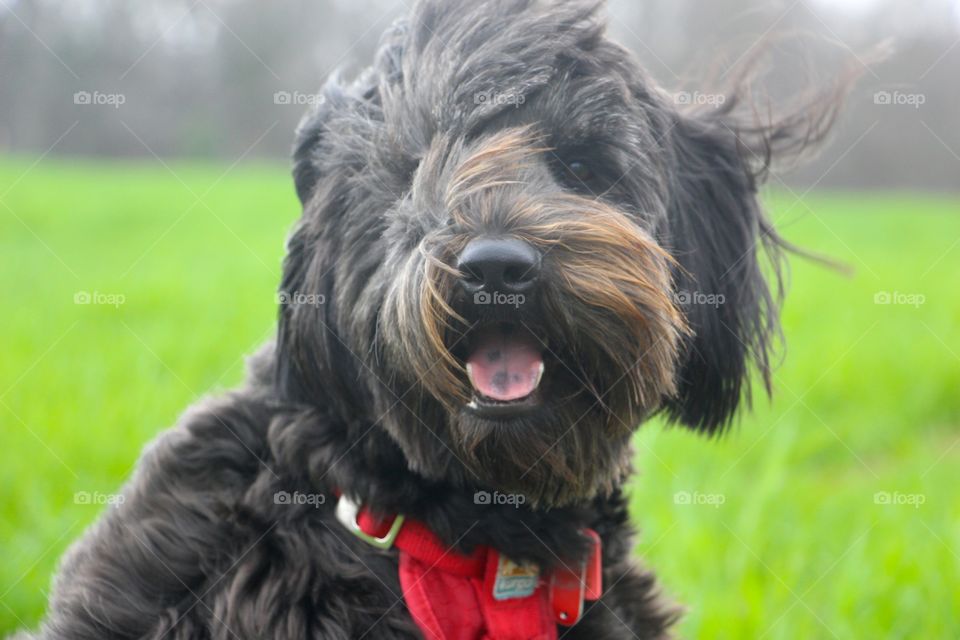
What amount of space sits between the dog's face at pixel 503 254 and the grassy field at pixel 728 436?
829mm

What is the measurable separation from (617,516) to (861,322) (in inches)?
298

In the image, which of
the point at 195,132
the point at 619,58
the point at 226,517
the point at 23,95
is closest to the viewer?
the point at 226,517

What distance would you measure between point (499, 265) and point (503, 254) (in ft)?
0.09

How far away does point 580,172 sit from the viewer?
2736mm

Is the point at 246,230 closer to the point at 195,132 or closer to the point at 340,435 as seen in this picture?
the point at 340,435

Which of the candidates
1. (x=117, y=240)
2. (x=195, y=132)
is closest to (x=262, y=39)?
(x=195, y=132)

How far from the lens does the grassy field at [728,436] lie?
408 centimetres

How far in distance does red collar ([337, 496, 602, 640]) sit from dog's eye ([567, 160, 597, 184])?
107 cm

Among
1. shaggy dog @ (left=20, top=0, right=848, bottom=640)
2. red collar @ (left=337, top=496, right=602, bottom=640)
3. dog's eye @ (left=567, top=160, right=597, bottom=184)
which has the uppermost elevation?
dog's eye @ (left=567, top=160, right=597, bottom=184)

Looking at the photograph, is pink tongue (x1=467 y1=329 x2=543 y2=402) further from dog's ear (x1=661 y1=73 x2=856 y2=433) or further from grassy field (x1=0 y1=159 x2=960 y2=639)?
grassy field (x1=0 y1=159 x2=960 y2=639)

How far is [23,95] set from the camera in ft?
107

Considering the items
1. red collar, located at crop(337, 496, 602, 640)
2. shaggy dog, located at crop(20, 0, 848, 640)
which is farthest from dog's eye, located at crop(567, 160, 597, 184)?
red collar, located at crop(337, 496, 602, 640)

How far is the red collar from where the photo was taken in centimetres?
256

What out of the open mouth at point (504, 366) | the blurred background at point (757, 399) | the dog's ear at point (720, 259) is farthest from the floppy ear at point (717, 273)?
the open mouth at point (504, 366)
